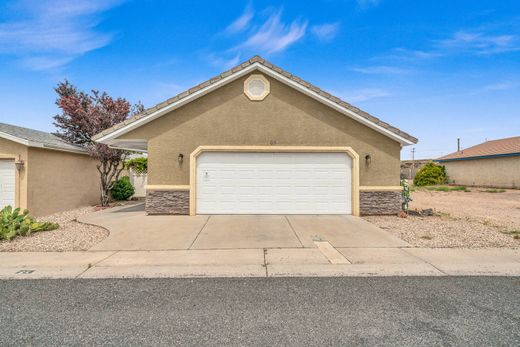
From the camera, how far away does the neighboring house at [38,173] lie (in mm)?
9688

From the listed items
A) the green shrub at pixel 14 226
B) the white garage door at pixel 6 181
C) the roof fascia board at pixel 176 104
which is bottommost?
the green shrub at pixel 14 226

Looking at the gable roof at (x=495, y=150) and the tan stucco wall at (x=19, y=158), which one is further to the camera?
the gable roof at (x=495, y=150)

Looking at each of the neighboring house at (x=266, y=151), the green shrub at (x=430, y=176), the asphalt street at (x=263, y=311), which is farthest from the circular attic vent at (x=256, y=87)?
the green shrub at (x=430, y=176)

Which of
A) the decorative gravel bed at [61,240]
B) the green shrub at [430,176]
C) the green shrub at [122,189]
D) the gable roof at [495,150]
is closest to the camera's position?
the decorative gravel bed at [61,240]

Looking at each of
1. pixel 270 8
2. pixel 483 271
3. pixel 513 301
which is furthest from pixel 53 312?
pixel 270 8

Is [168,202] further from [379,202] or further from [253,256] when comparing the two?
[379,202]

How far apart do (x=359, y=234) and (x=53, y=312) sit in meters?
6.53

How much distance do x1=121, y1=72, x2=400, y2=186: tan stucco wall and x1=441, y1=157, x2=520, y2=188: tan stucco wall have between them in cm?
2000

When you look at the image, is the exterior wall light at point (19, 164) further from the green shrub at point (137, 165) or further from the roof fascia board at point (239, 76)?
the green shrub at point (137, 165)

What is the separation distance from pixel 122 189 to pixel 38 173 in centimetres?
443

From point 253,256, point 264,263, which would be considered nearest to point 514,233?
point 264,263

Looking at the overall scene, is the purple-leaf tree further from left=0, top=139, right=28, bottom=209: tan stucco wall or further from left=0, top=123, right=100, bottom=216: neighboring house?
left=0, top=139, right=28, bottom=209: tan stucco wall

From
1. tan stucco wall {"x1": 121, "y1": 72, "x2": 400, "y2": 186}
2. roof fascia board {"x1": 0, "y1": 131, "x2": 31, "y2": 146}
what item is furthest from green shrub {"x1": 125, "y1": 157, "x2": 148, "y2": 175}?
tan stucco wall {"x1": 121, "y1": 72, "x2": 400, "y2": 186}

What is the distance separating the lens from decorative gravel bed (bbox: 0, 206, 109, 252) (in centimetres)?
591
